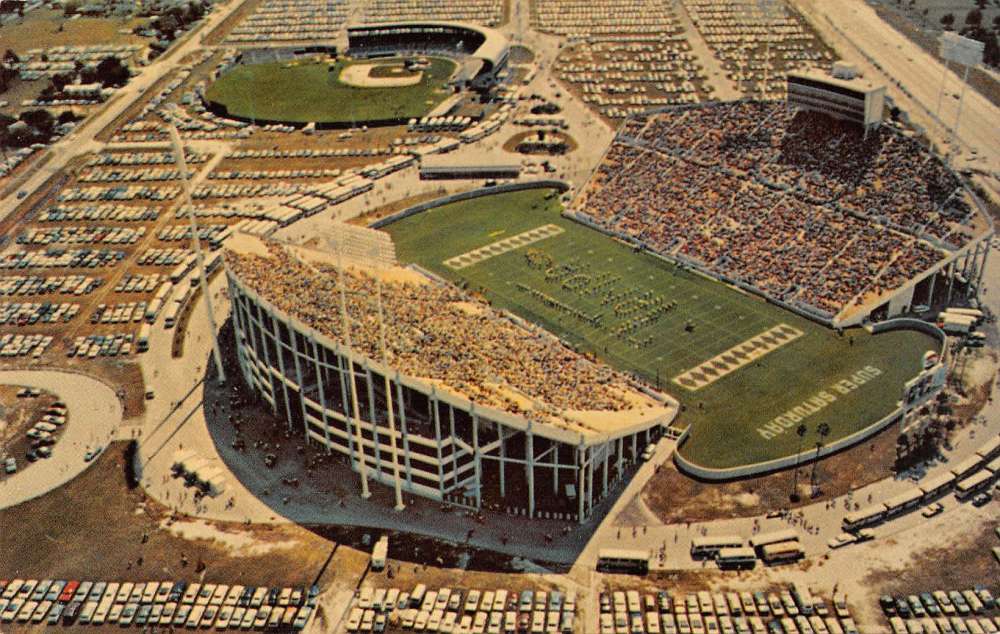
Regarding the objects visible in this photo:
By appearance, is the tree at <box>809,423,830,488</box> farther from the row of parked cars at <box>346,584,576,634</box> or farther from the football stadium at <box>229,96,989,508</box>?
the row of parked cars at <box>346,584,576,634</box>

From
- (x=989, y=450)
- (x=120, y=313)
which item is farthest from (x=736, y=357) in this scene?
(x=120, y=313)

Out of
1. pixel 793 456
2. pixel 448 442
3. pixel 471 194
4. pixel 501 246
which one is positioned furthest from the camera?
pixel 471 194

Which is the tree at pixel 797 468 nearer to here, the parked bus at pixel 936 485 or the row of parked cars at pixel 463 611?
the parked bus at pixel 936 485

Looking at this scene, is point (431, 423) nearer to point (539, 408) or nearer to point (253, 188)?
point (539, 408)

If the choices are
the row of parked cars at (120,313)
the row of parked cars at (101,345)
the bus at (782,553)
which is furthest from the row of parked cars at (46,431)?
the bus at (782,553)

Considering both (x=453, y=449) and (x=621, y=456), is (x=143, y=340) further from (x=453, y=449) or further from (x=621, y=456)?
(x=621, y=456)

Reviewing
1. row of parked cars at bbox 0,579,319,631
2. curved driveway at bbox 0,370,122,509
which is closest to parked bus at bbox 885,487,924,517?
row of parked cars at bbox 0,579,319,631
